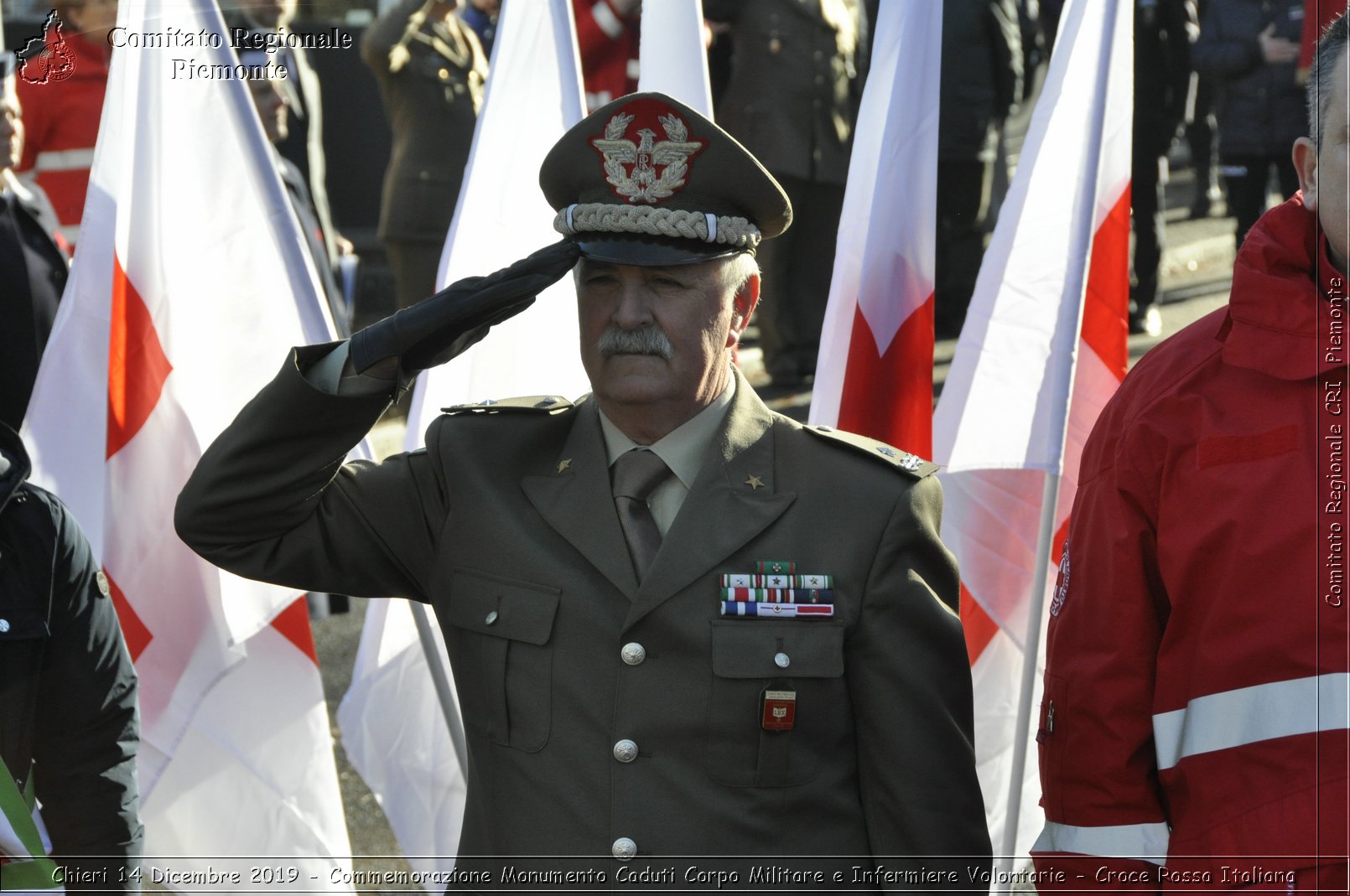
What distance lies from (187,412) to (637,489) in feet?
4.76

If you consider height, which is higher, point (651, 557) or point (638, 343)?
point (638, 343)

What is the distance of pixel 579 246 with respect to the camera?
8.13 feet

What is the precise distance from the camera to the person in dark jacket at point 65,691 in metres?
2.75

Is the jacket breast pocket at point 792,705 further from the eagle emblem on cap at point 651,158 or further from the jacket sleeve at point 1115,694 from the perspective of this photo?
the eagle emblem on cap at point 651,158

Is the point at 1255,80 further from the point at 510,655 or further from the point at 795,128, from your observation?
the point at 510,655

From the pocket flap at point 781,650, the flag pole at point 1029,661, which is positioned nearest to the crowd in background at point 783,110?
the flag pole at point 1029,661

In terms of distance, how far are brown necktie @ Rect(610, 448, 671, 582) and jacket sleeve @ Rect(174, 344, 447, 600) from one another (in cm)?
29

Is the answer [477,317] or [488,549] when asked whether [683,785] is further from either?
[477,317]

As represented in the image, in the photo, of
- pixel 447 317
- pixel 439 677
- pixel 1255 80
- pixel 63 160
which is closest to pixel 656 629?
pixel 447 317

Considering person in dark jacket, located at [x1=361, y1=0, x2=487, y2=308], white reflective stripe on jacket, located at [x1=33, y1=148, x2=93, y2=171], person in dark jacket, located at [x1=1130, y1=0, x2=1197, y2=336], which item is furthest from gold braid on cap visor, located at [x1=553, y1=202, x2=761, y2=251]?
person in dark jacket, located at [x1=1130, y1=0, x2=1197, y2=336]

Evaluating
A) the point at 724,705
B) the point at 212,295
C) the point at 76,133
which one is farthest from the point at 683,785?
the point at 76,133

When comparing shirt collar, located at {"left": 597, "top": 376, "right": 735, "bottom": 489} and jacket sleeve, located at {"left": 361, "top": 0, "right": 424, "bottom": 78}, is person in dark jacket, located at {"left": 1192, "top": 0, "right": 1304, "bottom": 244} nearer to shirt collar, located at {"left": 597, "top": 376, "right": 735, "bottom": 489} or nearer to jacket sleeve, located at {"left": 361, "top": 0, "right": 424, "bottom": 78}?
jacket sleeve, located at {"left": 361, "top": 0, "right": 424, "bottom": 78}

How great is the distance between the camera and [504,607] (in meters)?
2.40

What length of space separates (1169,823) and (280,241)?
2.33 m
